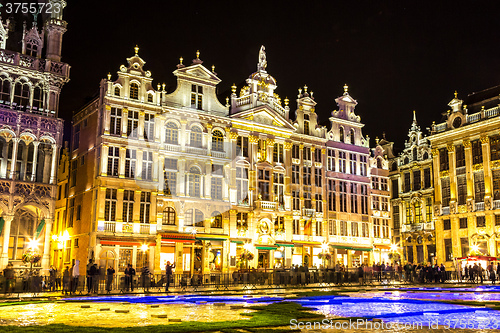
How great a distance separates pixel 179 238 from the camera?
145 feet

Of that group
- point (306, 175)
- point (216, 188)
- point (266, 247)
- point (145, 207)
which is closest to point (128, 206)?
point (145, 207)

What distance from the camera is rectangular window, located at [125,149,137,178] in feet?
143

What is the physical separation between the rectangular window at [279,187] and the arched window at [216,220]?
23.5 ft

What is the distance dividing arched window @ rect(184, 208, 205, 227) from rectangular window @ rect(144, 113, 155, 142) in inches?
298

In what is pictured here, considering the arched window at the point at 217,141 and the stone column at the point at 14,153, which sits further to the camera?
the arched window at the point at 217,141

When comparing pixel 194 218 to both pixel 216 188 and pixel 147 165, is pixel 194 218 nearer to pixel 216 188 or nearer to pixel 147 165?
pixel 216 188

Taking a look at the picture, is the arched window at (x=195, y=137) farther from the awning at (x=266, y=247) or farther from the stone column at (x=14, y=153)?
the stone column at (x=14, y=153)

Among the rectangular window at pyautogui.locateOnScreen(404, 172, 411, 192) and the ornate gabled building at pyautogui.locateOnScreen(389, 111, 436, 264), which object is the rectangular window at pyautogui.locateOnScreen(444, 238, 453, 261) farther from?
the rectangular window at pyautogui.locateOnScreen(404, 172, 411, 192)

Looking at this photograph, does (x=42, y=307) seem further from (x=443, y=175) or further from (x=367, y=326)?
(x=443, y=175)

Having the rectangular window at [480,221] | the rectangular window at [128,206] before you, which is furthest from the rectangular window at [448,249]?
the rectangular window at [128,206]

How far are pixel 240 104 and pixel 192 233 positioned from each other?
1508 centimetres

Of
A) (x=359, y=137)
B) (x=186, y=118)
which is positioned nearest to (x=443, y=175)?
(x=359, y=137)

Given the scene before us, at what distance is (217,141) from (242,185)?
16.7ft

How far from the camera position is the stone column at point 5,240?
3544 centimetres
